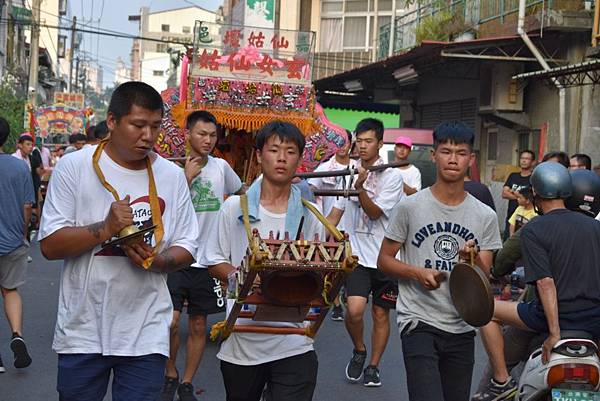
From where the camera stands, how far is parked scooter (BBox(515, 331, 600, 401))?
5125 millimetres

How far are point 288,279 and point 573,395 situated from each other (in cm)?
187

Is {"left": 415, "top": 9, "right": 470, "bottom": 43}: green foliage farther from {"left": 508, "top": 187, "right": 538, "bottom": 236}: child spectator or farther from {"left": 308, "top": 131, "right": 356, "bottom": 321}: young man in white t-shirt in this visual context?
{"left": 308, "top": 131, "right": 356, "bottom": 321}: young man in white t-shirt

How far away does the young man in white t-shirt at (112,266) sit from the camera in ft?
13.9

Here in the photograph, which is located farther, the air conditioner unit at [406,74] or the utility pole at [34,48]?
the utility pole at [34,48]

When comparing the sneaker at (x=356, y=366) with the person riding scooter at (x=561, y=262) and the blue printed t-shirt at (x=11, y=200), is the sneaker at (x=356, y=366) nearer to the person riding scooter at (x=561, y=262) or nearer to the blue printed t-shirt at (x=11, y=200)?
the person riding scooter at (x=561, y=262)

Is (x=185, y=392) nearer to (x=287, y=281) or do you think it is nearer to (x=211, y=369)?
(x=211, y=369)

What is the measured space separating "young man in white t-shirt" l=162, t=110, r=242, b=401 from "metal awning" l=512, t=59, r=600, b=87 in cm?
751

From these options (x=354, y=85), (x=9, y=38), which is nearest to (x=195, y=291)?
(x=354, y=85)

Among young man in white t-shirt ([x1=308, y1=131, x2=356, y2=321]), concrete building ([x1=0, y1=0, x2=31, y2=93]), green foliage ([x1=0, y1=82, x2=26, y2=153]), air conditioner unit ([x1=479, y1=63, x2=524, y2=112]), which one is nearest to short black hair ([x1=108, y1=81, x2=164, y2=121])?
young man in white t-shirt ([x1=308, y1=131, x2=356, y2=321])

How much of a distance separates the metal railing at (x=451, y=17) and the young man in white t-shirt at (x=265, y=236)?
12434 mm

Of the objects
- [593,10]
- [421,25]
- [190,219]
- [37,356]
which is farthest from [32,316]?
[421,25]

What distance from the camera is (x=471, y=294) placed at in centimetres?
465

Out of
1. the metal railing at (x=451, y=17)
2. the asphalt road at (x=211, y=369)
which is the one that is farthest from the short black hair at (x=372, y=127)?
Answer: the metal railing at (x=451, y=17)

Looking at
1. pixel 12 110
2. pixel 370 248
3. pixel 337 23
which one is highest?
pixel 337 23
